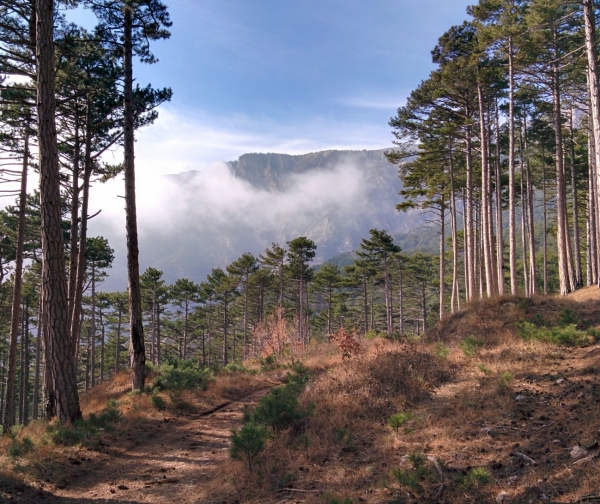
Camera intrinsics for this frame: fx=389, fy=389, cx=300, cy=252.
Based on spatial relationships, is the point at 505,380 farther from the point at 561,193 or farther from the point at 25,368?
the point at 25,368

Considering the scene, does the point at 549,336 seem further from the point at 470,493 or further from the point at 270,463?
the point at 270,463

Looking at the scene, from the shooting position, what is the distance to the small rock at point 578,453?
3.66m

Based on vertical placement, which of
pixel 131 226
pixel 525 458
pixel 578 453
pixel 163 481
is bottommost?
pixel 163 481

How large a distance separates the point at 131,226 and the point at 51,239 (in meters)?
2.80

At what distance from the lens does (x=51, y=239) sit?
23.4ft

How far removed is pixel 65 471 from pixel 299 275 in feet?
117

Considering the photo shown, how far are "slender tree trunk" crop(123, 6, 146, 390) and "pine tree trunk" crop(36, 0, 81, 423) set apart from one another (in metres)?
2.43

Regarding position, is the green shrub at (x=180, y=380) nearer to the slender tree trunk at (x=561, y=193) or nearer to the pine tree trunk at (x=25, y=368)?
the slender tree trunk at (x=561, y=193)

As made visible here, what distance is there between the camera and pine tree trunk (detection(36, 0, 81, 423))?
7105 millimetres

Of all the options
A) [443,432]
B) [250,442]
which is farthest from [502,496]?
[250,442]

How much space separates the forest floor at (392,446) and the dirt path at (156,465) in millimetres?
25

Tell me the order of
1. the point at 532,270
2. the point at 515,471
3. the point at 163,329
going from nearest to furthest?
the point at 515,471
the point at 532,270
the point at 163,329

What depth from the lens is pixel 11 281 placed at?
1000 inches

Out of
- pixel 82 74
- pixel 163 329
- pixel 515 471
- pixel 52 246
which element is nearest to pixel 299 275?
pixel 163 329
